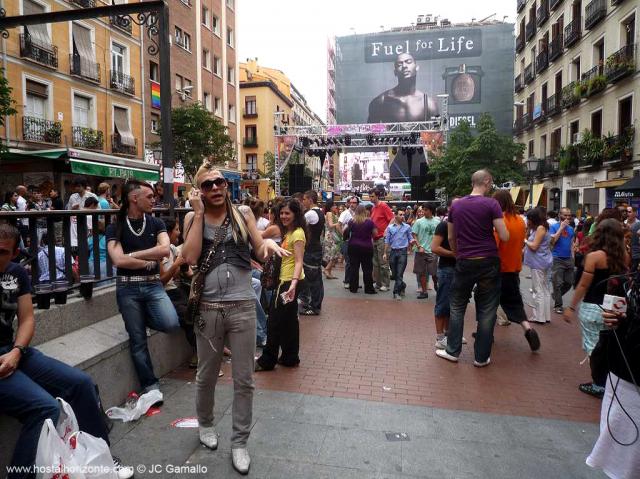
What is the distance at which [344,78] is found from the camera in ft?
170

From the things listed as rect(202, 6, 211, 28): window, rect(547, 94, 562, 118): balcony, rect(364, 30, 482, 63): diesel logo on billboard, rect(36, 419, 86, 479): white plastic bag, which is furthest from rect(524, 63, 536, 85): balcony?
rect(36, 419, 86, 479): white plastic bag

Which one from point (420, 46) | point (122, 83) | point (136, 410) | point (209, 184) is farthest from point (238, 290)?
point (420, 46)

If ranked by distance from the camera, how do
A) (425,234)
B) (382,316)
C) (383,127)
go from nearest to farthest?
1. (382,316)
2. (425,234)
3. (383,127)

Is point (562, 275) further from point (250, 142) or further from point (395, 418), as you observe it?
point (250, 142)

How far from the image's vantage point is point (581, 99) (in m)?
24.3

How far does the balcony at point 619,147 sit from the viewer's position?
65.1 feet

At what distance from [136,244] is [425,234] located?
621 centimetres

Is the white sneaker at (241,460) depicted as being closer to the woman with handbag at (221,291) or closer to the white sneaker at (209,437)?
the woman with handbag at (221,291)

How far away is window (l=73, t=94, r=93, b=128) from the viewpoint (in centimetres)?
2114

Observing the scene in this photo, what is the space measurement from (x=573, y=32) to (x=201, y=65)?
2262 centimetres

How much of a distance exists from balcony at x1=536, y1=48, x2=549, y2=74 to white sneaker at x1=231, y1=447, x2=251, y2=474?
107 feet

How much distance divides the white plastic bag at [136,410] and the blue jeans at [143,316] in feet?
0.67

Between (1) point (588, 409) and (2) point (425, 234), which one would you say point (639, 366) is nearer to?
(1) point (588, 409)

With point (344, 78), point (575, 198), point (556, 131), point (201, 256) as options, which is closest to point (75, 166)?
point (201, 256)
